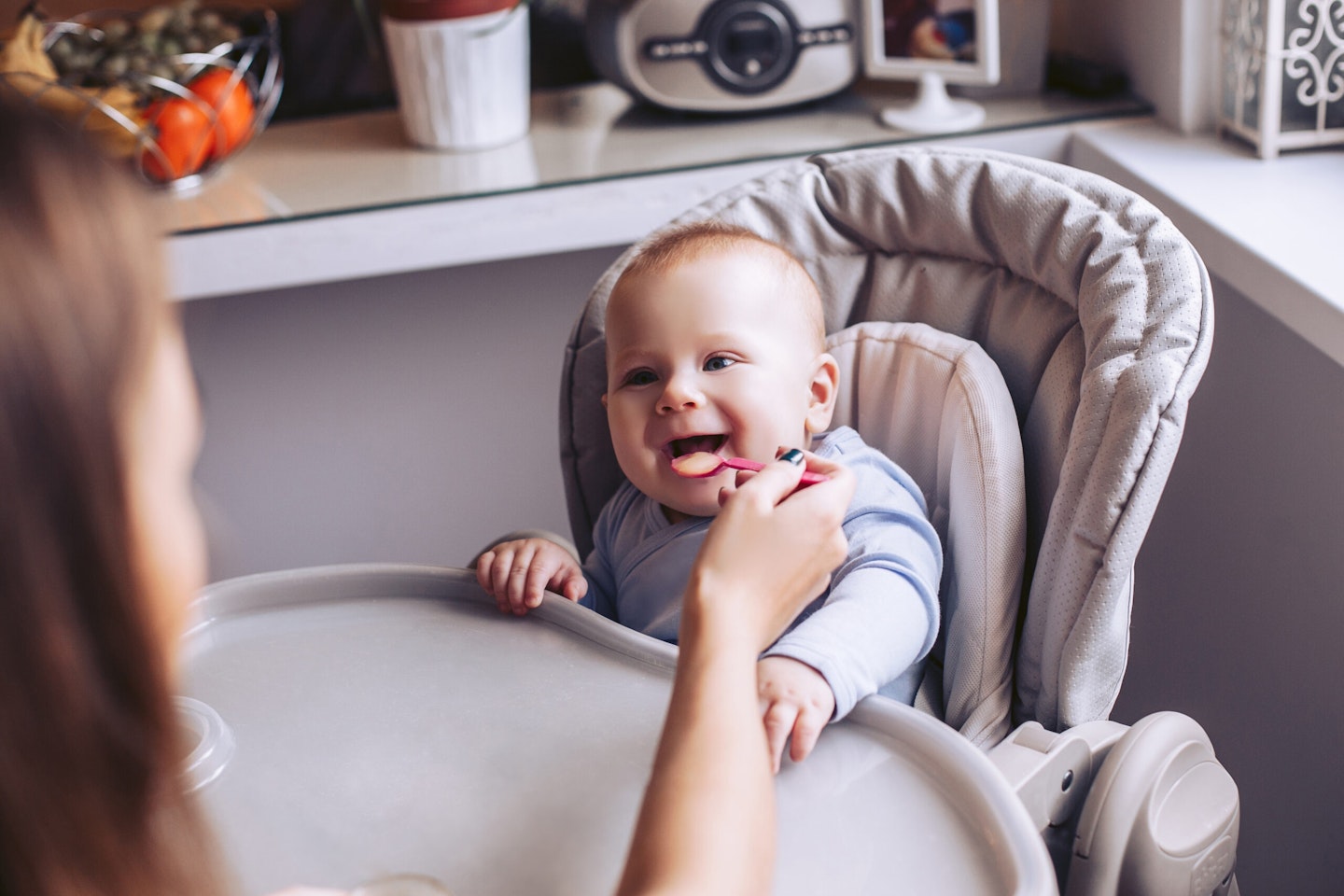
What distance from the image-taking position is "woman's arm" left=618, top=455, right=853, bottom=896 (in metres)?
0.59

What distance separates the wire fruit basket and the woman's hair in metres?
1.25

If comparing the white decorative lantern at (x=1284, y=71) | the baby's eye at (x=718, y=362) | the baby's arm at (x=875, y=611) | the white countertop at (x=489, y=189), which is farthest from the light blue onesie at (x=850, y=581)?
the white decorative lantern at (x=1284, y=71)

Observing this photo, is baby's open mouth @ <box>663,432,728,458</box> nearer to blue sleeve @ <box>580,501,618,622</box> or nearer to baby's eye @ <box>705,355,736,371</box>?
baby's eye @ <box>705,355,736,371</box>

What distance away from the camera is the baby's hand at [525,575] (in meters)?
1.01

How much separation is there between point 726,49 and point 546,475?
79cm

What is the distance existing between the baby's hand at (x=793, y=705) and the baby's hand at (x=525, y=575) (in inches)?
9.3

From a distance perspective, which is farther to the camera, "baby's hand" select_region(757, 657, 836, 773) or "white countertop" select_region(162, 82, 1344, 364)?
"white countertop" select_region(162, 82, 1344, 364)

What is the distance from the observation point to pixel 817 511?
0.77m

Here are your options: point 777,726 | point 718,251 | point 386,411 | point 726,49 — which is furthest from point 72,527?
point 386,411

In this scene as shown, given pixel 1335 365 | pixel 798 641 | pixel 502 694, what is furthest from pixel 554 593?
pixel 1335 365

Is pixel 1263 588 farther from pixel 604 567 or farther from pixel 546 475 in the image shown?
pixel 546 475

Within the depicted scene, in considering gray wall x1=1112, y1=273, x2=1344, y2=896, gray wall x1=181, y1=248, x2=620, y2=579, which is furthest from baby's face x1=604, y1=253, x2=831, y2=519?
gray wall x1=181, y1=248, x2=620, y2=579

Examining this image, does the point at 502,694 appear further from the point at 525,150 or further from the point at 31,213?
the point at 525,150

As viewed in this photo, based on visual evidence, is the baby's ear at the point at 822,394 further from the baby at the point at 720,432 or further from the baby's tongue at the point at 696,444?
the baby's tongue at the point at 696,444
